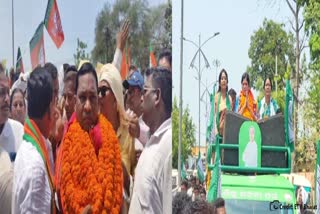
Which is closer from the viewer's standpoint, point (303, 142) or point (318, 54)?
point (303, 142)

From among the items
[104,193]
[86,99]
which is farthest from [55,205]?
[86,99]

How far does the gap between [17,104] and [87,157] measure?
0.20m

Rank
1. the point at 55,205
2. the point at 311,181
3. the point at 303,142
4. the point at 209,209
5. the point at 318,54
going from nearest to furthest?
the point at 55,205 < the point at 209,209 < the point at 311,181 < the point at 303,142 < the point at 318,54

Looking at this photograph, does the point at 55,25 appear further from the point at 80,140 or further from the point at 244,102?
the point at 244,102

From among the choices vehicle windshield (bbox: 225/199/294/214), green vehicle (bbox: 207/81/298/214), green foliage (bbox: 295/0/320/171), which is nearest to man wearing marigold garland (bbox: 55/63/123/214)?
green vehicle (bbox: 207/81/298/214)

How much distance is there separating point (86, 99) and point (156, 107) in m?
0.17

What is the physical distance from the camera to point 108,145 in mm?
2123

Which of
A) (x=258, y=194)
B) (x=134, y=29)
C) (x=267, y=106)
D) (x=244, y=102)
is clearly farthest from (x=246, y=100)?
(x=134, y=29)

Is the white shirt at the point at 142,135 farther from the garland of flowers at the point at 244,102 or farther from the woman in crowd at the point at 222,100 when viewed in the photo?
the woman in crowd at the point at 222,100

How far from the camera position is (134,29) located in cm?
220

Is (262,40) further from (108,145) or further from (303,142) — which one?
(108,145)

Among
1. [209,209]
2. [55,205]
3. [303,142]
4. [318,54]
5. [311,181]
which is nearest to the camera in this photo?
[55,205]

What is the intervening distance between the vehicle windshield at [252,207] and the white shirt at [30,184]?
529cm

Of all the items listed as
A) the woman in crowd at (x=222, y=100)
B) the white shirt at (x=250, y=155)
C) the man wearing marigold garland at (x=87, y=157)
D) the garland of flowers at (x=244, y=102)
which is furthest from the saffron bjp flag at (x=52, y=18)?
the woman in crowd at (x=222, y=100)
